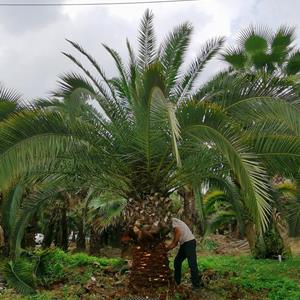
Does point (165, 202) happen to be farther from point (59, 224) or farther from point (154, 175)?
point (59, 224)

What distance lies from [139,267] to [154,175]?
5.58 feet

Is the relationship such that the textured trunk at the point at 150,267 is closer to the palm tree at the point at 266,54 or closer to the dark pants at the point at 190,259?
the dark pants at the point at 190,259

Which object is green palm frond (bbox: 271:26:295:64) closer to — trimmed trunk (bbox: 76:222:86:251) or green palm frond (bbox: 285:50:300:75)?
green palm frond (bbox: 285:50:300:75)

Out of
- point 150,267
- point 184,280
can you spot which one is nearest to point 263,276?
point 184,280

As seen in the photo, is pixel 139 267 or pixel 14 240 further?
pixel 14 240

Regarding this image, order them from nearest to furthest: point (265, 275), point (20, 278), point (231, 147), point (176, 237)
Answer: point (231, 147), point (176, 237), point (20, 278), point (265, 275)

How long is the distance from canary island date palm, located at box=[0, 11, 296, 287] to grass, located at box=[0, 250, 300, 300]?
3.98ft

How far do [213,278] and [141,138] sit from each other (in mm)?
3816

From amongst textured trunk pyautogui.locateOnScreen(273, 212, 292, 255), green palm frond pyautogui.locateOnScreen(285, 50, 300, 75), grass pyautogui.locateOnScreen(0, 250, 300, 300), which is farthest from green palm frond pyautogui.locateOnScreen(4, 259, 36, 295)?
green palm frond pyautogui.locateOnScreen(285, 50, 300, 75)

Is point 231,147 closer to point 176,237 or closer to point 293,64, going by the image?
point 176,237

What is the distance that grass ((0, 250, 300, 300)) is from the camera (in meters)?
8.84

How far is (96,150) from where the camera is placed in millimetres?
8492

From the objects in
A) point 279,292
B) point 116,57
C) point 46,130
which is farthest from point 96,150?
point 279,292

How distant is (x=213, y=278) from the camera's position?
33.1ft
